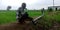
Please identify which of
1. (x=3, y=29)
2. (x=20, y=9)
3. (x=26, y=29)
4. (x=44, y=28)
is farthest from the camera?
(x=44, y=28)

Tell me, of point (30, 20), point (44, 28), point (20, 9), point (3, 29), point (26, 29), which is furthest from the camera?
point (44, 28)

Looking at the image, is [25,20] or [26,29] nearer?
[26,29]

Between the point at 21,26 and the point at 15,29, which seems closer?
the point at 15,29

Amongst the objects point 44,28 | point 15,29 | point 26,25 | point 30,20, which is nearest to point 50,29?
point 44,28

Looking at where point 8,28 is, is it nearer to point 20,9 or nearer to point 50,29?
point 20,9

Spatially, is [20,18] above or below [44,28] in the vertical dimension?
above

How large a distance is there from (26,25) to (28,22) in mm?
581

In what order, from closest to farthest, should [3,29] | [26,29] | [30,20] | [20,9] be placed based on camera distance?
1. [3,29]
2. [26,29]
3. [20,9]
4. [30,20]

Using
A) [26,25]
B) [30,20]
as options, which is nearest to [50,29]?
[30,20]

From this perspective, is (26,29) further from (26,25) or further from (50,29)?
(50,29)

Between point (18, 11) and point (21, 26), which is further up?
point (18, 11)

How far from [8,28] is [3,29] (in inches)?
14.2

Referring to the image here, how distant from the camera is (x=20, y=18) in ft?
33.0

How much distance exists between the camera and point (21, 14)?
10.1 meters
